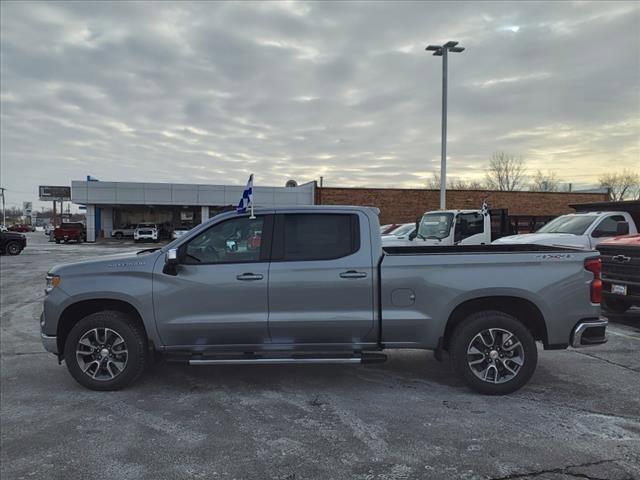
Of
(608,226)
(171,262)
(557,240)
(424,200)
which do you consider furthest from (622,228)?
(424,200)

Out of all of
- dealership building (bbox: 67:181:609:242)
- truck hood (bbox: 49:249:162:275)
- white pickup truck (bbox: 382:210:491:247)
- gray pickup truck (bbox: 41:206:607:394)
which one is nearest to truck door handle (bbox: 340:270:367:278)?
gray pickup truck (bbox: 41:206:607:394)

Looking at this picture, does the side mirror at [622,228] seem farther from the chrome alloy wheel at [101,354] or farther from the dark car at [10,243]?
the dark car at [10,243]

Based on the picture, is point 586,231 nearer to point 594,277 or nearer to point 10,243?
point 594,277

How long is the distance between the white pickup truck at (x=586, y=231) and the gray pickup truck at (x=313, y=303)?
6100 millimetres

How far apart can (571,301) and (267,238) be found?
309 cm

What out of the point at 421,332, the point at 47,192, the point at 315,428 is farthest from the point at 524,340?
the point at 47,192

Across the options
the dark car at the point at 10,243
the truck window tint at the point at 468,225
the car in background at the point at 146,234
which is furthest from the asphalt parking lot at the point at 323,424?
the car in background at the point at 146,234

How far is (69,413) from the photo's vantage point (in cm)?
454

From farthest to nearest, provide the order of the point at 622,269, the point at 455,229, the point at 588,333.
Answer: the point at 455,229
the point at 622,269
the point at 588,333

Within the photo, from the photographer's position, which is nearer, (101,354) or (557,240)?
(101,354)

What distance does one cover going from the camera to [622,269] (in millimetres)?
7953

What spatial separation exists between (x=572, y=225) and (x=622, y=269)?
338 centimetres

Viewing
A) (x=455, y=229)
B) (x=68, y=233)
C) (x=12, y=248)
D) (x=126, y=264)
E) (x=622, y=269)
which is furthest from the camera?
(x=68, y=233)

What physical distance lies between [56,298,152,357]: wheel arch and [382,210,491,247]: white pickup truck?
9814 millimetres
